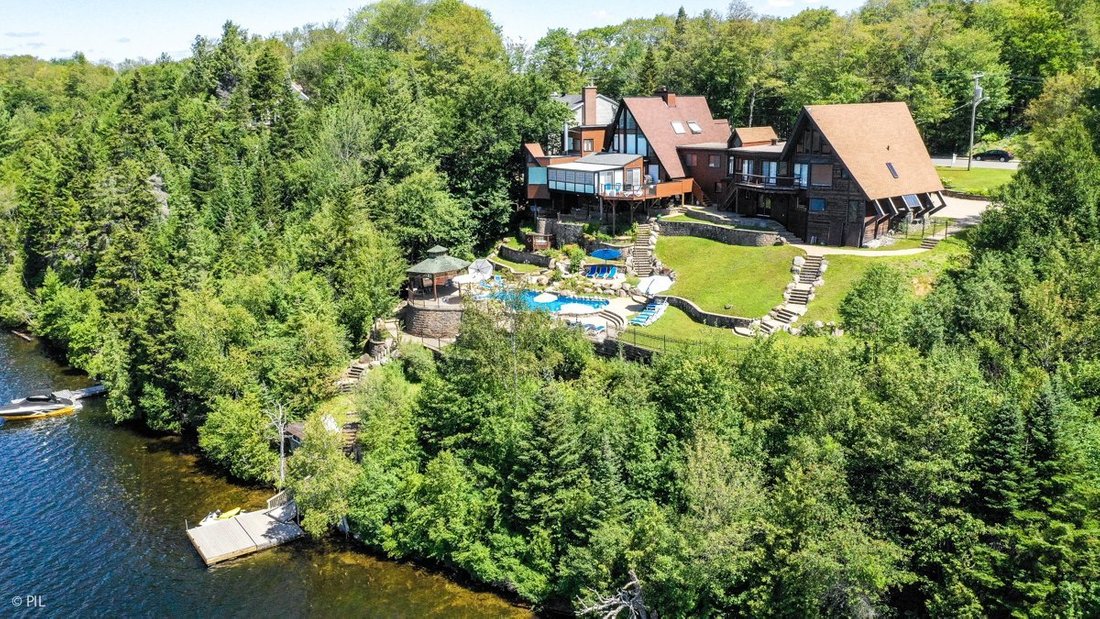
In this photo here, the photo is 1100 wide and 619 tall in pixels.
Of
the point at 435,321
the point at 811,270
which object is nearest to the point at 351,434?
the point at 435,321

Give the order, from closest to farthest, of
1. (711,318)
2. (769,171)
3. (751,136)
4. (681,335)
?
(681,335)
(711,318)
(769,171)
(751,136)

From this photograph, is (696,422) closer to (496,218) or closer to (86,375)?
(496,218)

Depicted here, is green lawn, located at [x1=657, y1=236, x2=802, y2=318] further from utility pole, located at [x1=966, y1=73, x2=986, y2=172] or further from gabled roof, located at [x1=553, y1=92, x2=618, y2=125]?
gabled roof, located at [x1=553, y1=92, x2=618, y2=125]

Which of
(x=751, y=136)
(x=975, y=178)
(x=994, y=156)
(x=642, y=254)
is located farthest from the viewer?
(x=994, y=156)

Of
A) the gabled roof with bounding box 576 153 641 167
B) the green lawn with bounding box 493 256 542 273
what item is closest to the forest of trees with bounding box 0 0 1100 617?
the green lawn with bounding box 493 256 542 273

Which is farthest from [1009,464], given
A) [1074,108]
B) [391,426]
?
[1074,108]

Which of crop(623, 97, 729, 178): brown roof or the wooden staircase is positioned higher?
crop(623, 97, 729, 178): brown roof

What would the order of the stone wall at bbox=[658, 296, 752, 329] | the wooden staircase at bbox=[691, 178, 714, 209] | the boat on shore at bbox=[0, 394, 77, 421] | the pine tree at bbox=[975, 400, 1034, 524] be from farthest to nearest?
the wooden staircase at bbox=[691, 178, 714, 209]
the boat on shore at bbox=[0, 394, 77, 421]
the stone wall at bbox=[658, 296, 752, 329]
the pine tree at bbox=[975, 400, 1034, 524]

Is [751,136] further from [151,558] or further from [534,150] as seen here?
[151,558]
